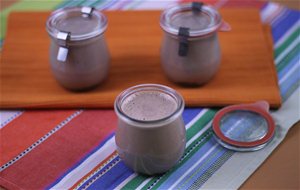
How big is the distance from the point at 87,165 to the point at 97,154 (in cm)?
3

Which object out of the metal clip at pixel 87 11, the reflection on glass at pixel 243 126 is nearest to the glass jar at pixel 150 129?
the reflection on glass at pixel 243 126

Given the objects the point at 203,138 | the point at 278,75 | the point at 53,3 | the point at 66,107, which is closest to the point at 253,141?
the point at 203,138

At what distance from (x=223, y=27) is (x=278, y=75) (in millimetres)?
139

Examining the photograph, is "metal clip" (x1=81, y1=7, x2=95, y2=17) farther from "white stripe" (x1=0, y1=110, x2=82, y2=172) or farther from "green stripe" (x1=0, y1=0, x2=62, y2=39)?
"green stripe" (x1=0, y1=0, x2=62, y2=39)

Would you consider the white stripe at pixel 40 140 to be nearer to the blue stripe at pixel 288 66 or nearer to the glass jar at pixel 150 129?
the glass jar at pixel 150 129

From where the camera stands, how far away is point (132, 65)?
0.96 metres

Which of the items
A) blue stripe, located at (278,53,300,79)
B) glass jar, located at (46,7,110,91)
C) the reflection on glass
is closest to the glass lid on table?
the reflection on glass

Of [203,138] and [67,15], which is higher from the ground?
[67,15]

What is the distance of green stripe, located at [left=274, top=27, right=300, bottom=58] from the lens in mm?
989

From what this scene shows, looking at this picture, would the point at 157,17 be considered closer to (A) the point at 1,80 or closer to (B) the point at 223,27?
(B) the point at 223,27

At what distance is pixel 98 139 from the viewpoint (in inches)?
31.6

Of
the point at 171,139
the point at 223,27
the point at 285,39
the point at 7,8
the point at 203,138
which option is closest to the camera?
the point at 171,139

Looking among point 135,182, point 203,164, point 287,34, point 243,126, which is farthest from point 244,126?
→ point 287,34

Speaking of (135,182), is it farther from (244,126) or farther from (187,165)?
(244,126)
